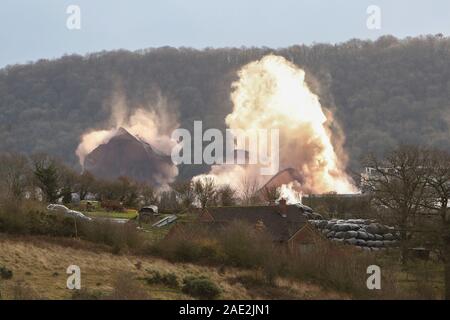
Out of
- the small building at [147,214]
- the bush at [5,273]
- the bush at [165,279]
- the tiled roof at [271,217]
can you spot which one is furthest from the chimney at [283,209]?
the bush at [5,273]

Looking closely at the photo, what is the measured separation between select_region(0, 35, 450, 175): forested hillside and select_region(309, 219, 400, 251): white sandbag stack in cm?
7713

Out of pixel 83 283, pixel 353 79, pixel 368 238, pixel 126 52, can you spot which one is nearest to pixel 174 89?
pixel 126 52

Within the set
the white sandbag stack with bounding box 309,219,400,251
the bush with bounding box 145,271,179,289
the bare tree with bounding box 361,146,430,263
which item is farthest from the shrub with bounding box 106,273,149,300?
the white sandbag stack with bounding box 309,219,400,251

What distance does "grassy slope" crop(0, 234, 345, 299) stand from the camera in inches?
1138

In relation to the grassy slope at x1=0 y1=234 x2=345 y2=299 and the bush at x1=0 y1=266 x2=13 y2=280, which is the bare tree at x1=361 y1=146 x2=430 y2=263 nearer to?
the grassy slope at x1=0 y1=234 x2=345 y2=299

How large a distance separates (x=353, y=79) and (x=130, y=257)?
13405 cm

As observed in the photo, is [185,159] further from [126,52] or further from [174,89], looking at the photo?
[126,52]

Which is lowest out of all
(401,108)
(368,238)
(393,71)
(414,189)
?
(368,238)

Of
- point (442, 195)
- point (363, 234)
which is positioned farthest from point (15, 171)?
point (442, 195)

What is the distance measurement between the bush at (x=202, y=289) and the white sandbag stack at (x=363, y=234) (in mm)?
21152

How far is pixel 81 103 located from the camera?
162 metres

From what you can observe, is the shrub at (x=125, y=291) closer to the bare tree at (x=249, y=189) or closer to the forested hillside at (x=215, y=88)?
the bare tree at (x=249, y=189)
